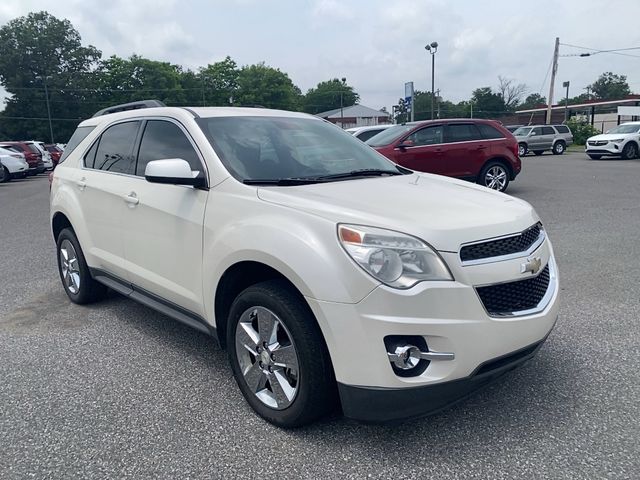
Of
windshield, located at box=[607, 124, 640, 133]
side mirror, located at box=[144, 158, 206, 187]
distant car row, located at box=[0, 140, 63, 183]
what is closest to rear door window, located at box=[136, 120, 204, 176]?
side mirror, located at box=[144, 158, 206, 187]

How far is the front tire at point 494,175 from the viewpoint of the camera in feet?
40.2

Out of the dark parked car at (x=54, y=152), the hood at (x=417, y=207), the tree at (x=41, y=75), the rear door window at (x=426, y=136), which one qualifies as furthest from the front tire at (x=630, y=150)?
the tree at (x=41, y=75)

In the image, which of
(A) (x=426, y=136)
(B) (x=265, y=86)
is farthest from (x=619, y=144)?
(B) (x=265, y=86)

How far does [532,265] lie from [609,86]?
131119mm

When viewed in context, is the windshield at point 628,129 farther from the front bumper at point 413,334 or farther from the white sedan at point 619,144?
the front bumper at point 413,334

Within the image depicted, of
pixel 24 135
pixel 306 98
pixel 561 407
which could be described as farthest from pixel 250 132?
pixel 306 98

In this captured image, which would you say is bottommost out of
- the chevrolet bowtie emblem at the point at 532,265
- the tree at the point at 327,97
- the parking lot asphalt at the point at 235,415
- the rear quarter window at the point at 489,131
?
the parking lot asphalt at the point at 235,415

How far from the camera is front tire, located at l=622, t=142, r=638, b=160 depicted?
24.6 meters

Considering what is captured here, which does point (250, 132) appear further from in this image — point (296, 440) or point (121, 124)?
point (296, 440)

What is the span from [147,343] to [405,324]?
8.30ft

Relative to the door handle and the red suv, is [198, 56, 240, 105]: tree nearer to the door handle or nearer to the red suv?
the red suv

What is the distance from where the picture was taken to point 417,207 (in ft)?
9.43

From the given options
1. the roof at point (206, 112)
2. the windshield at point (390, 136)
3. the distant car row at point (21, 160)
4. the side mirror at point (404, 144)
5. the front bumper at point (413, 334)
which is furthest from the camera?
the distant car row at point (21, 160)

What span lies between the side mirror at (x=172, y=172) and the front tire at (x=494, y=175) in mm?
10073
